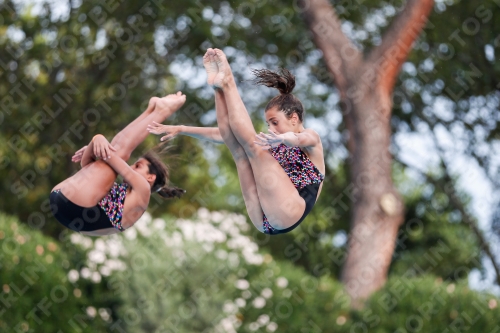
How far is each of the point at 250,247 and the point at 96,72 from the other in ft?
17.5

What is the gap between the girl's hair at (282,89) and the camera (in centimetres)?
452

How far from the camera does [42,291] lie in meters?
8.45

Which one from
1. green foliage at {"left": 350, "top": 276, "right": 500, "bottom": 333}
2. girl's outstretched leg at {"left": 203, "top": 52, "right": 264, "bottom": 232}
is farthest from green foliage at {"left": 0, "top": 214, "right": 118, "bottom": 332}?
girl's outstretched leg at {"left": 203, "top": 52, "right": 264, "bottom": 232}

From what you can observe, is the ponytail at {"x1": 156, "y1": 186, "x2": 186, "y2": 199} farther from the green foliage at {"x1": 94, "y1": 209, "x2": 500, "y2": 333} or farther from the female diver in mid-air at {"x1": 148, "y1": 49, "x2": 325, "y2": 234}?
the green foliage at {"x1": 94, "y1": 209, "x2": 500, "y2": 333}

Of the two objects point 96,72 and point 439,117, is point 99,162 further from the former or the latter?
point 439,117

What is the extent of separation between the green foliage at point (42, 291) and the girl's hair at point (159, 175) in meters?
3.50

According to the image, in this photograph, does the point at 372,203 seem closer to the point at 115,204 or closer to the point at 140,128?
the point at 115,204

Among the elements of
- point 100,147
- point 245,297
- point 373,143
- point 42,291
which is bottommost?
point 42,291

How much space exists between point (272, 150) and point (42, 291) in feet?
15.3

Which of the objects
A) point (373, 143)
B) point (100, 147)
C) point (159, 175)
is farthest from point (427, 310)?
point (100, 147)

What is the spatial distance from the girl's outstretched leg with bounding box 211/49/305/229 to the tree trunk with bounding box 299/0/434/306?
5685mm

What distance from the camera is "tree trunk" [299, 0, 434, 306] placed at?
10.1 m

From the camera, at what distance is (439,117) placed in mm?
13867

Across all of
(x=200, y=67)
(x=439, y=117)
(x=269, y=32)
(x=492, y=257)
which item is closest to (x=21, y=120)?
(x=200, y=67)
